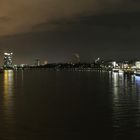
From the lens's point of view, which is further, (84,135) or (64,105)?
(64,105)

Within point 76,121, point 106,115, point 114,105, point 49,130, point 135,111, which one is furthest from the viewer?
point 114,105

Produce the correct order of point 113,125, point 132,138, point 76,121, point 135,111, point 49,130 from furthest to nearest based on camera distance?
1. point 135,111
2. point 76,121
3. point 113,125
4. point 49,130
5. point 132,138

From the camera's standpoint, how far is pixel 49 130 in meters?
24.6

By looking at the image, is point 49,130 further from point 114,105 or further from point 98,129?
point 114,105

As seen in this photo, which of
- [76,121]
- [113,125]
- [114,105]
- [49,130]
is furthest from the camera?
[114,105]

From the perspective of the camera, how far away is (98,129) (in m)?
25.0

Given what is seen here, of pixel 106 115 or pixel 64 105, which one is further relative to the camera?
pixel 64 105

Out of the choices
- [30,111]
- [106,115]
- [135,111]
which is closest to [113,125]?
[106,115]

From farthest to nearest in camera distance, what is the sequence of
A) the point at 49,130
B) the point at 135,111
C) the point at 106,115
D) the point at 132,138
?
the point at 135,111, the point at 106,115, the point at 49,130, the point at 132,138

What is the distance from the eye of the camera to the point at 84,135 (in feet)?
75.8

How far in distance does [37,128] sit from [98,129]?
12.1ft

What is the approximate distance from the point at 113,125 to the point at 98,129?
5.33 ft

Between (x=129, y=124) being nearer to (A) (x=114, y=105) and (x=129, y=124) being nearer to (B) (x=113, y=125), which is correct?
(B) (x=113, y=125)

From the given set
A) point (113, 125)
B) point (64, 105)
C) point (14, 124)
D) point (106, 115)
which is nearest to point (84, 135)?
point (113, 125)
